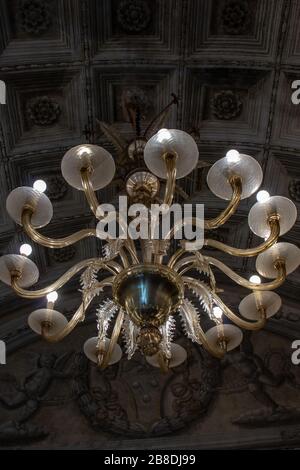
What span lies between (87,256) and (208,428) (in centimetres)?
302

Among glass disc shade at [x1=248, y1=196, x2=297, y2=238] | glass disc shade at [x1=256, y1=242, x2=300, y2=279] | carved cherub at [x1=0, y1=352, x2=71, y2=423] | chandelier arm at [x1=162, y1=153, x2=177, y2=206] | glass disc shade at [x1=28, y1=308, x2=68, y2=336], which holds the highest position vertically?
chandelier arm at [x1=162, y1=153, x2=177, y2=206]

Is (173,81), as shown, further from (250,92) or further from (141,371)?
(141,371)

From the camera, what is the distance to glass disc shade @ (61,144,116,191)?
5.47 meters

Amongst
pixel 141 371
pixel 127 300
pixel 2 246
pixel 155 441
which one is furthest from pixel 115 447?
pixel 127 300

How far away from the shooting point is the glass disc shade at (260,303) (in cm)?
576

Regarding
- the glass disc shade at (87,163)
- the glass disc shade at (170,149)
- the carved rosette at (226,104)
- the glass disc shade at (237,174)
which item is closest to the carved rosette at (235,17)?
the carved rosette at (226,104)

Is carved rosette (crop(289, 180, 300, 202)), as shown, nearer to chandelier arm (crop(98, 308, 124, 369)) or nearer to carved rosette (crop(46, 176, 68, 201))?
carved rosette (crop(46, 176, 68, 201))

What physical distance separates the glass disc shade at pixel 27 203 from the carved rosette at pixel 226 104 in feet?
10.7

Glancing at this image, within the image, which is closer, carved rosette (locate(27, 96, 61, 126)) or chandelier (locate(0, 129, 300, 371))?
chandelier (locate(0, 129, 300, 371))

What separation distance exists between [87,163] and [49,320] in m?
1.49

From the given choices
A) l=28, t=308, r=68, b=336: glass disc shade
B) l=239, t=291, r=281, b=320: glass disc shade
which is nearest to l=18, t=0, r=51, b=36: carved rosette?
l=28, t=308, r=68, b=336: glass disc shade

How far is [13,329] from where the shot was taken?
Result: 9609 millimetres

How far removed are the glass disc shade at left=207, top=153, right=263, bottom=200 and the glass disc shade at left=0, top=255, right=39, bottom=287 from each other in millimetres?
1758

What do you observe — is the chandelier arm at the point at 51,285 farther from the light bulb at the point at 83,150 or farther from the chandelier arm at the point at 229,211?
the light bulb at the point at 83,150
